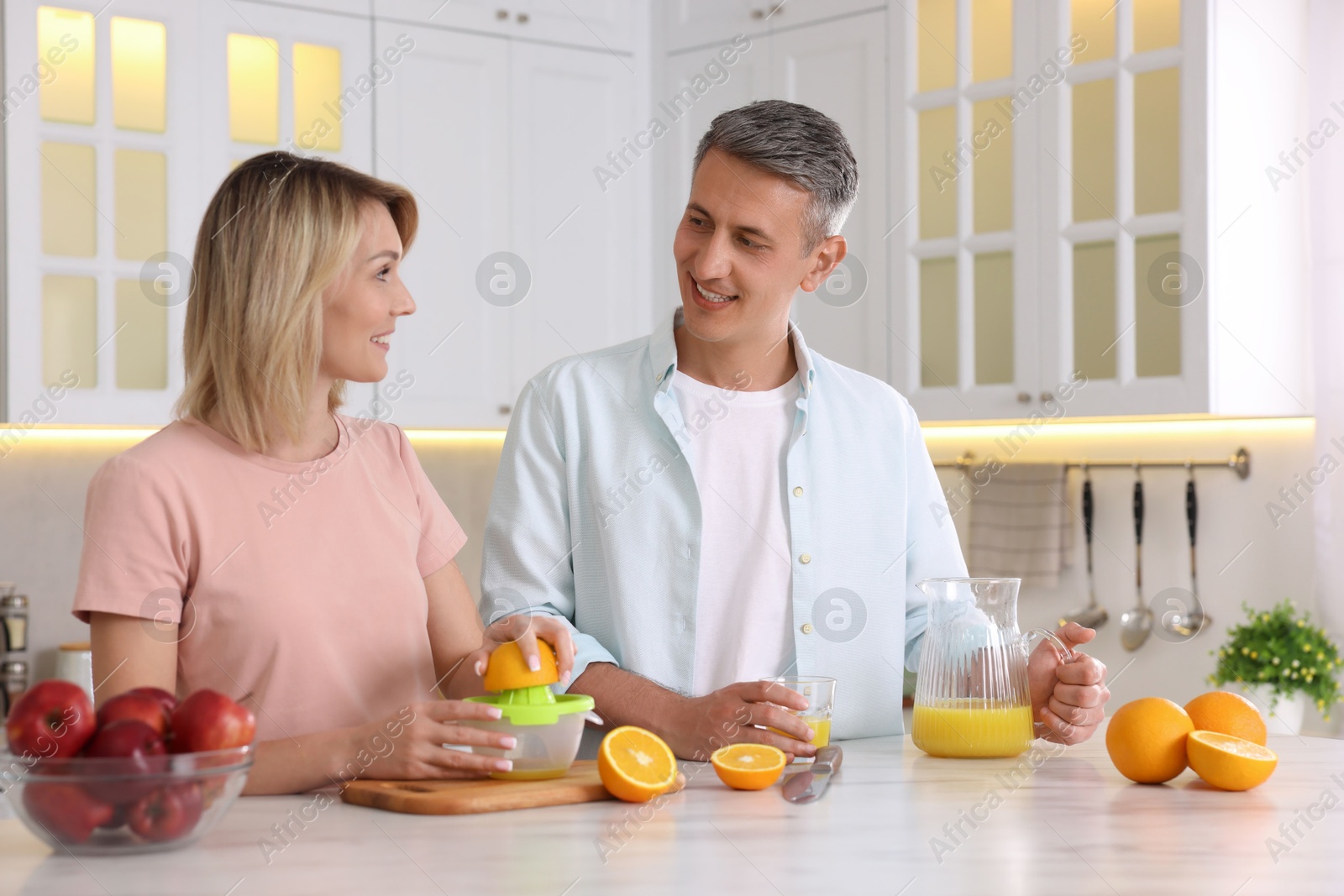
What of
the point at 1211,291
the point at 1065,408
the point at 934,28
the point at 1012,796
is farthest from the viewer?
the point at 934,28

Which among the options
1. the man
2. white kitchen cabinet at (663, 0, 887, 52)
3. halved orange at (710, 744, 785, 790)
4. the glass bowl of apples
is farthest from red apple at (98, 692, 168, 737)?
white kitchen cabinet at (663, 0, 887, 52)

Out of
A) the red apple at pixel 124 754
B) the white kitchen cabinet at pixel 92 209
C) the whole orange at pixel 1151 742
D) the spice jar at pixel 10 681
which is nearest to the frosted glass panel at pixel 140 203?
the white kitchen cabinet at pixel 92 209

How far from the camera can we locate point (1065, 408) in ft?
9.78

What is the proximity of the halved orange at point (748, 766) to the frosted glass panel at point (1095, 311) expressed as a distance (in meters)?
1.92

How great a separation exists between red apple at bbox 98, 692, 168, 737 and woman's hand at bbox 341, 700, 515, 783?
0.27 meters

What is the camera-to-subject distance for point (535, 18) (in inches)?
136

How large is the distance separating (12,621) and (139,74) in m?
1.25

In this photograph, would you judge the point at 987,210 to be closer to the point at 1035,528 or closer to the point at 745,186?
the point at 1035,528

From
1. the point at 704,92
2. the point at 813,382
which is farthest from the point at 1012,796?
the point at 704,92

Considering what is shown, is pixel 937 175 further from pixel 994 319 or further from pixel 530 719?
pixel 530 719

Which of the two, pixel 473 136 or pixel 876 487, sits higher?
pixel 473 136

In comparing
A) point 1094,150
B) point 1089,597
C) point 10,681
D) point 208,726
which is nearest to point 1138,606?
point 1089,597

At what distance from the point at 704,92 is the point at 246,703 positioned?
2.52 meters

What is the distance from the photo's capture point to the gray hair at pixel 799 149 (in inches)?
66.6
